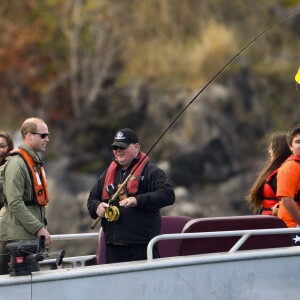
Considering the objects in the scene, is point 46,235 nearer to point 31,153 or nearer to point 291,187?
point 31,153

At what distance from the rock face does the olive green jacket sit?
12305 mm

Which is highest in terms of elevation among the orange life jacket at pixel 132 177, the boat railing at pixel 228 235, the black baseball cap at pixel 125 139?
the black baseball cap at pixel 125 139

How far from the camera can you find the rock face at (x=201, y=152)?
19.7 m

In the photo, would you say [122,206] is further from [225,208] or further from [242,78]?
[242,78]

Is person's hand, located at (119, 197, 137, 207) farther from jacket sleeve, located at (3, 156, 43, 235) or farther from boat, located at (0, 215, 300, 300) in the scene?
jacket sleeve, located at (3, 156, 43, 235)

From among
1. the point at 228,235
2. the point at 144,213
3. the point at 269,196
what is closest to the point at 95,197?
the point at 144,213

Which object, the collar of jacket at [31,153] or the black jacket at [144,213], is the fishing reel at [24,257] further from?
the collar of jacket at [31,153]

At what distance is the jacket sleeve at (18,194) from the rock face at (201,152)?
1239 cm

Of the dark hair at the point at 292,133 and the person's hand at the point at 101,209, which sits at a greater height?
the dark hair at the point at 292,133

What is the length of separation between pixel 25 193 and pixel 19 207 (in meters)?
0.18

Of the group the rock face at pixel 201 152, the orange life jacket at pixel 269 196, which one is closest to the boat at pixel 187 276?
the orange life jacket at pixel 269 196

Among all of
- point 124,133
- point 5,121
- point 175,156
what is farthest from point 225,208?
point 124,133

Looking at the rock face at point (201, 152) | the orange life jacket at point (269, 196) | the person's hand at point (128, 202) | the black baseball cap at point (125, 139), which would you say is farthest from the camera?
the rock face at point (201, 152)

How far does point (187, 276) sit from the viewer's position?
629cm
